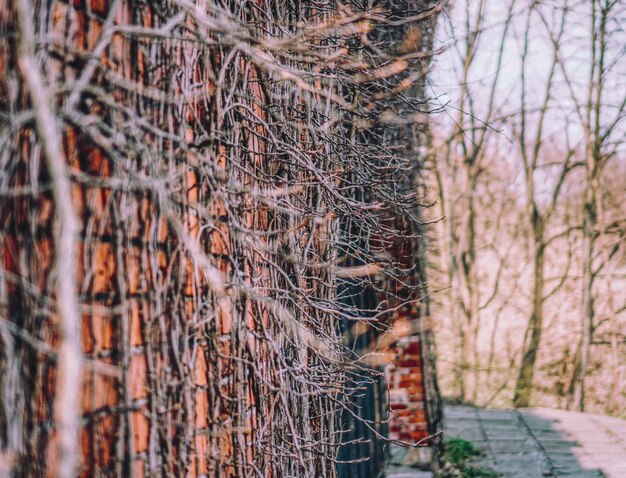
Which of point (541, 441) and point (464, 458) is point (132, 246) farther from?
point (541, 441)

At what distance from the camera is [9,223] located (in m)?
1.25

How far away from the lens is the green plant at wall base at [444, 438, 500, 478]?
20.3 ft

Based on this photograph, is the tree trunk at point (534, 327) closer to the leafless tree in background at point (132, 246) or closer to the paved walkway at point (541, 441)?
the paved walkway at point (541, 441)

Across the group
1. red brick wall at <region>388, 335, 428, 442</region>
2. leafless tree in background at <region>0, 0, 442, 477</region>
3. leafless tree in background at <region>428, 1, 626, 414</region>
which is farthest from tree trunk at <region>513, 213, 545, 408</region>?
leafless tree in background at <region>0, 0, 442, 477</region>

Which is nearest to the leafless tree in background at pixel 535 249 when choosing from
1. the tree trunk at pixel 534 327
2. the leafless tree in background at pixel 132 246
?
the tree trunk at pixel 534 327

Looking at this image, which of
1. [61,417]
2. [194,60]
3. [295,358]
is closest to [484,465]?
[295,358]

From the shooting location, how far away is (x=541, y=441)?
24.8 feet

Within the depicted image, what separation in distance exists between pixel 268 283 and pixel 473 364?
11.6m

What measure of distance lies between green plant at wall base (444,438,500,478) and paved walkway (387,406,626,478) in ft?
0.46

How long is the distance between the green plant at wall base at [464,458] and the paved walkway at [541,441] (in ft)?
0.46

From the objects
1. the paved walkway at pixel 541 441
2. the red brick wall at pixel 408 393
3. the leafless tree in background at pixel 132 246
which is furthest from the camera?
the paved walkway at pixel 541 441

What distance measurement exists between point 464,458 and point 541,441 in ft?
5.24

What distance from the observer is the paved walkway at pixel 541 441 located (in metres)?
6.44

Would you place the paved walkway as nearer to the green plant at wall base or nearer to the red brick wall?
the green plant at wall base
